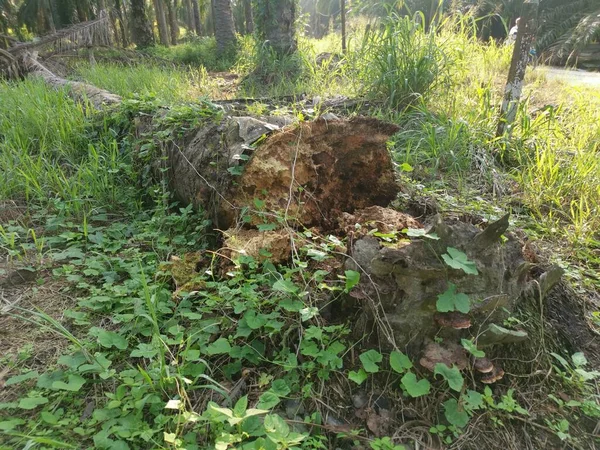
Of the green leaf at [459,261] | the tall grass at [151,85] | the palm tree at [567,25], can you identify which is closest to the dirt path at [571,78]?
the tall grass at [151,85]

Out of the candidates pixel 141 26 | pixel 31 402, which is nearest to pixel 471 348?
pixel 31 402

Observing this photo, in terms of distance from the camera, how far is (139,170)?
2.94 m

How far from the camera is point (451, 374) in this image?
1295 mm

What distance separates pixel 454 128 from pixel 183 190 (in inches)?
83.4

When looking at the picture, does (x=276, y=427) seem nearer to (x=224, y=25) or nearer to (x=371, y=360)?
(x=371, y=360)

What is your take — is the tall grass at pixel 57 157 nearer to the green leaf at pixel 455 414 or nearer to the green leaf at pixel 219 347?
the green leaf at pixel 219 347

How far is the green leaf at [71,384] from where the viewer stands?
126 cm

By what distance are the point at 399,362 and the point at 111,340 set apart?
107cm

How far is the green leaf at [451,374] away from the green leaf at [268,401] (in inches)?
21.7

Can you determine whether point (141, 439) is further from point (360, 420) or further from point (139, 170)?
point (139, 170)

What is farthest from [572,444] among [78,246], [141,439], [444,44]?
[444,44]

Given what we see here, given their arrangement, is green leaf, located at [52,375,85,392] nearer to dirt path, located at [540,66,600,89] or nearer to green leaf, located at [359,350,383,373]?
green leaf, located at [359,350,383,373]

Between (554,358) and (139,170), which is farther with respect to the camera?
(139,170)

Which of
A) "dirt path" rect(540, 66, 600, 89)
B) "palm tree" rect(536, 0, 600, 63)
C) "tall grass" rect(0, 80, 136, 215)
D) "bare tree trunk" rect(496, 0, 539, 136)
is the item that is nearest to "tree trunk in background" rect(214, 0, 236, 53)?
"tall grass" rect(0, 80, 136, 215)
